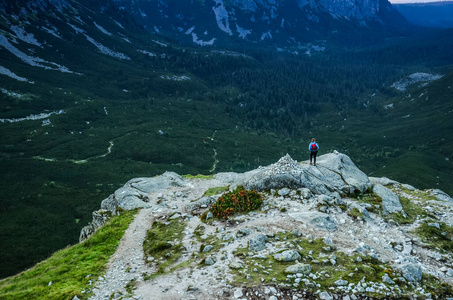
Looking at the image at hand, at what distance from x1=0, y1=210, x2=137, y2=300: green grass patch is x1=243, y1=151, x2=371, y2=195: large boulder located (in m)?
12.7

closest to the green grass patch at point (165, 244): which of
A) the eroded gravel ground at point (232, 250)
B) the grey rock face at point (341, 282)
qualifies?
the eroded gravel ground at point (232, 250)

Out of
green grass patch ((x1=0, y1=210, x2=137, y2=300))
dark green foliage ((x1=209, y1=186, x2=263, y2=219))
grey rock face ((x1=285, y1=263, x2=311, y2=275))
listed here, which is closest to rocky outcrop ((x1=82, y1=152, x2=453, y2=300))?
grey rock face ((x1=285, y1=263, x2=311, y2=275))

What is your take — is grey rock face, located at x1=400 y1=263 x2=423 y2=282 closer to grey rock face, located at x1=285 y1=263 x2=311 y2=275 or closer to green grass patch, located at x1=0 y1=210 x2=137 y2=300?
grey rock face, located at x1=285 y1=263 x2=311 y2=275

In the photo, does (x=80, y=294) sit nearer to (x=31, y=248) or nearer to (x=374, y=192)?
(x=374, y=192)

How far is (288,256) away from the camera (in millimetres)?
14039

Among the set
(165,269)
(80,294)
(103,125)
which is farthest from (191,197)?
(103,125)

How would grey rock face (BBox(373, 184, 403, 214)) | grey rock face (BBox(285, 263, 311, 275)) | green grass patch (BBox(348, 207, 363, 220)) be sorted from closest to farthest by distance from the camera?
grey rock face (BBox(285, 263, 311, 275)) < green grass patch (BBox(348, 207, 363, 220)) < grey rock face (BBox(373, 184, 403, 214))

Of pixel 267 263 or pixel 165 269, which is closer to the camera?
pixel 267 263

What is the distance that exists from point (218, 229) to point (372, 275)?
9.86 metres

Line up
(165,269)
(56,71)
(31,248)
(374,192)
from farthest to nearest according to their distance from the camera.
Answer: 1. (56,71)
2. (31,248)
3. (374,192)
4. (165,269)

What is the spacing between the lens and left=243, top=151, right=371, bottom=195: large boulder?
941 inches

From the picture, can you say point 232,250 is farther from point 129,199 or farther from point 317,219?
point 129,199

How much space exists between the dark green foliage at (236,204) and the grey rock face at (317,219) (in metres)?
3.64

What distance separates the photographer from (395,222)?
1986 cm
